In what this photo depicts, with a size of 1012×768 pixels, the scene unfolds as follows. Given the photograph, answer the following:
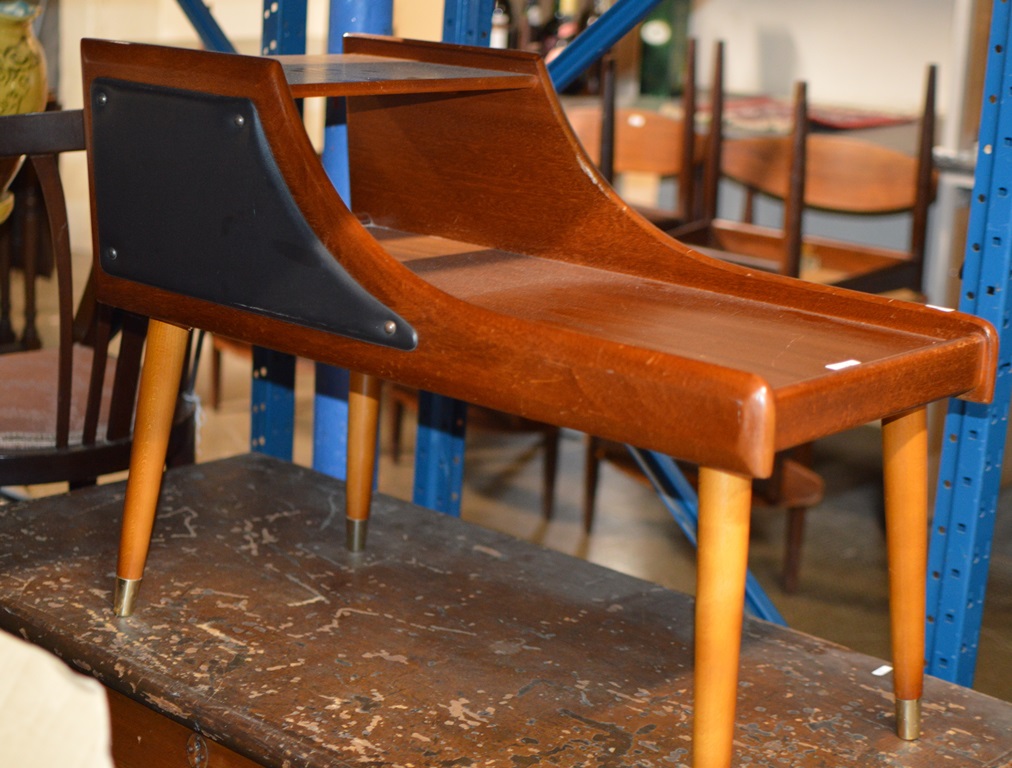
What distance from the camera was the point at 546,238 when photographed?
4.32 ft

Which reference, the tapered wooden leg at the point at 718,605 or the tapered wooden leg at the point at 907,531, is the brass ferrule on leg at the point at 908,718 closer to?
the tapered wooden leg at the point at 907,531

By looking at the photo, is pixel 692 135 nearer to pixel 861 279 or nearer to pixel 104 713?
pixel 861 279

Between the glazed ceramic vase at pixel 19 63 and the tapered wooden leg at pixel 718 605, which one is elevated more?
the glazed ceramic vase at pixel 19 63

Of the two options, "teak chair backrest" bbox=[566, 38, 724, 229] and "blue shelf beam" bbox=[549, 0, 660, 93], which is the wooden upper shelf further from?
"teak chair backrest" bbox=[566, 38, 724, 229]

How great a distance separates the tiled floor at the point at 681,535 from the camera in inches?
104

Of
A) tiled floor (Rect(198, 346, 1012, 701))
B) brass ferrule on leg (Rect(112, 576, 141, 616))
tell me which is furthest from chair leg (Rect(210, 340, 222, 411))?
brass ferrule on leg (Rect(112, 576, 141, 616))

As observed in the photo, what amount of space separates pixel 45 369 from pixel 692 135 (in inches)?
75.5

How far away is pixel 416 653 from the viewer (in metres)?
1.28

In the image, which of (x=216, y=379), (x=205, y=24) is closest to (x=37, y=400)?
(x=205, y=24)

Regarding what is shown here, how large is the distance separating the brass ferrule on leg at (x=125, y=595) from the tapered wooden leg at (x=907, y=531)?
2.39 feet

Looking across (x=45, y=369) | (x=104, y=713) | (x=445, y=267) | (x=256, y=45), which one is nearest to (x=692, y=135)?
(x=45, y=369)

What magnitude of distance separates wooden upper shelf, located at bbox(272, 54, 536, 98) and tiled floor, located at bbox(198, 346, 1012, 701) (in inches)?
62.2

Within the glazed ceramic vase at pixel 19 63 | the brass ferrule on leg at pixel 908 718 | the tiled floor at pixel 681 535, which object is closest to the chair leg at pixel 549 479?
the tiled floor at pixel 681 535

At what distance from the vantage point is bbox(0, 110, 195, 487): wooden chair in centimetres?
143
